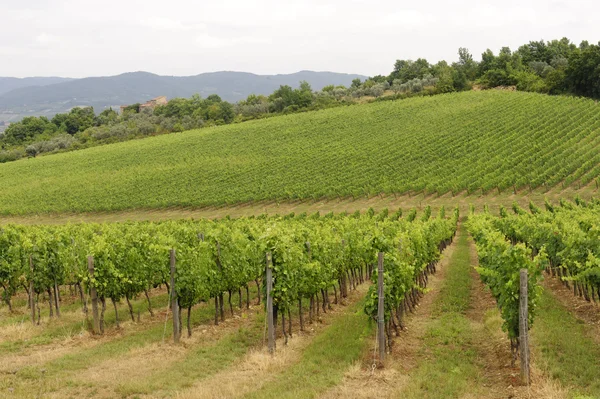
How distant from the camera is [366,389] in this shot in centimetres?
881

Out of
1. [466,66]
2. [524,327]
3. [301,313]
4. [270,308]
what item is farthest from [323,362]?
[466,66]

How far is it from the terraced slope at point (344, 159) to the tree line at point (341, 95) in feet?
37.0

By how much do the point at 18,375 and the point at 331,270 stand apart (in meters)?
8.36

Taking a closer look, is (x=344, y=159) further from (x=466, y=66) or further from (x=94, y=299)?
(x=466, y=66)

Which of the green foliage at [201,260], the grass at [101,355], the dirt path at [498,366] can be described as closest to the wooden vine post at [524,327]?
the dirt path at [498,366]

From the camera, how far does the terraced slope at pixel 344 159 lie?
155 feet

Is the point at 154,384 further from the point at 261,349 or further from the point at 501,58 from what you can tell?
the point at 501,58

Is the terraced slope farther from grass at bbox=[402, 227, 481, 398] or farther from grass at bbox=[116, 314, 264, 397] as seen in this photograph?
grass at bbox=[116, 314, 264, 397]

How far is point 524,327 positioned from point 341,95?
11214 centimetres

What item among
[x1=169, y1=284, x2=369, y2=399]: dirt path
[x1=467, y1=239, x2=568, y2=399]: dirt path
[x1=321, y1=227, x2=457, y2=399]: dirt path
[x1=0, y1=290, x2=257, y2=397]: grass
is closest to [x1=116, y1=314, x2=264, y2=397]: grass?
[x1=0, y1=290, x2=257, y2=397]: grass

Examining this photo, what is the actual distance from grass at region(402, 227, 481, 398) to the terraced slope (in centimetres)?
3006

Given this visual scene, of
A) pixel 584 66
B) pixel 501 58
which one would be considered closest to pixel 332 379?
pixel 584 66

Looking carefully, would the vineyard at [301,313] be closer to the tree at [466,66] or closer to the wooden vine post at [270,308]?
the wooden vine post at [270,308]

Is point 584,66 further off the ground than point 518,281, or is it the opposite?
point 584,66
